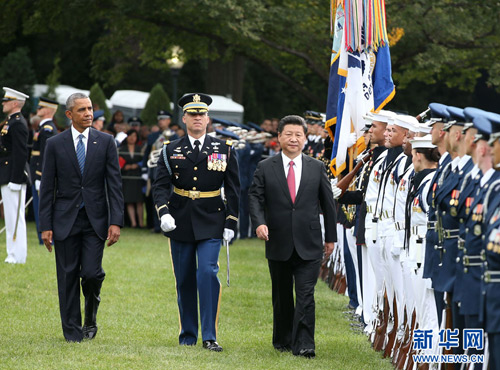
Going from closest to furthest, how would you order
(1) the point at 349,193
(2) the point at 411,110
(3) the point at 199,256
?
(3) the point at 199,256
(1) the point at 349,193
(2) the point at 411,110

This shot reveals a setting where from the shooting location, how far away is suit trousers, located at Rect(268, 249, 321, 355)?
933 centimetres

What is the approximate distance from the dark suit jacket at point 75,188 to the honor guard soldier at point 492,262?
4186 mm

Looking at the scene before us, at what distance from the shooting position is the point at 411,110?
128 feet

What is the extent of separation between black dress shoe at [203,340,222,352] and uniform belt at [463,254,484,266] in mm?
3338

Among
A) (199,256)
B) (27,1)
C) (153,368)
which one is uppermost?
(27,1)

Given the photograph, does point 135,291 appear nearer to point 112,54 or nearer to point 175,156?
point 175,156

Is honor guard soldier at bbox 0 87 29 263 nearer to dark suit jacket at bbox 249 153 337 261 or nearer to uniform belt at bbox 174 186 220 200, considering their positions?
uniform belt at bbox 174 186 220 200

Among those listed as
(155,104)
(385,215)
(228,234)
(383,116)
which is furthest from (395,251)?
(155,104)

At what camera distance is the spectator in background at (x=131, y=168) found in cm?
2269

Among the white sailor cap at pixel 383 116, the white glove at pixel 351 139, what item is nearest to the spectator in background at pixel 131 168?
the white glove at pixel 351 139

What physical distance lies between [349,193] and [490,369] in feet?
14.5

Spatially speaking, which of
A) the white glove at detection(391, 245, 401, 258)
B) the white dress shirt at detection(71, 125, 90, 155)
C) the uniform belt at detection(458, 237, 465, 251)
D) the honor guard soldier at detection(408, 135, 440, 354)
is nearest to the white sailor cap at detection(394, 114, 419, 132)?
the honor guard soldier at detection(408, 135, 440, 354)

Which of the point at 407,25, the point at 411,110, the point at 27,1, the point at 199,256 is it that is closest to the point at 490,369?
the point at 199,256

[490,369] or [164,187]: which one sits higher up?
[164,187]
